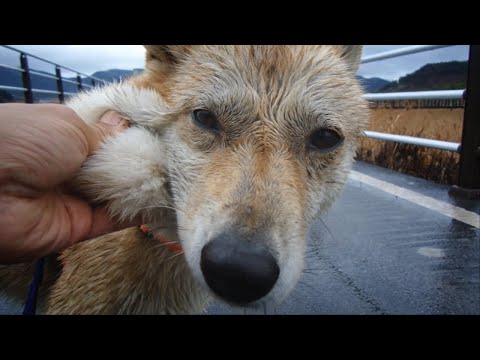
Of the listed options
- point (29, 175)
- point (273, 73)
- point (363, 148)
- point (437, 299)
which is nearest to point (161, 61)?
point (273, 73)

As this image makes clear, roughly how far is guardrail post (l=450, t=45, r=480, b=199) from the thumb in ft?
12.3

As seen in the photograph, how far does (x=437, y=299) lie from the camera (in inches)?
103

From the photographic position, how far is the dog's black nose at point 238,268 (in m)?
1.28

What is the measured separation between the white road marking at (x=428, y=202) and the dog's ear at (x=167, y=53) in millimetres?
2843

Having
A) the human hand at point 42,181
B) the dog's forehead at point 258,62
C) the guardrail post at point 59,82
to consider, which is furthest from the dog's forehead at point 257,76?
the guardrail post at point 59,82

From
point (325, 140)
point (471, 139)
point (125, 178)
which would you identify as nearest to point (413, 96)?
point (471, 139)

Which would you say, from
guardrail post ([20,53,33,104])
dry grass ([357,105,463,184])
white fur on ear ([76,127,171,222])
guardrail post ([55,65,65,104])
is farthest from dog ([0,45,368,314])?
guardrail post ([55,65,65,104])

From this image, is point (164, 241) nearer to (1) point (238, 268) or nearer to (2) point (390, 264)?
(1) point (238, 268)

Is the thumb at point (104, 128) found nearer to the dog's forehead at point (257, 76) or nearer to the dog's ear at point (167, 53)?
the dog's forehead at point (257, 76)

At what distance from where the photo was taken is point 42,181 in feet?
4.52
